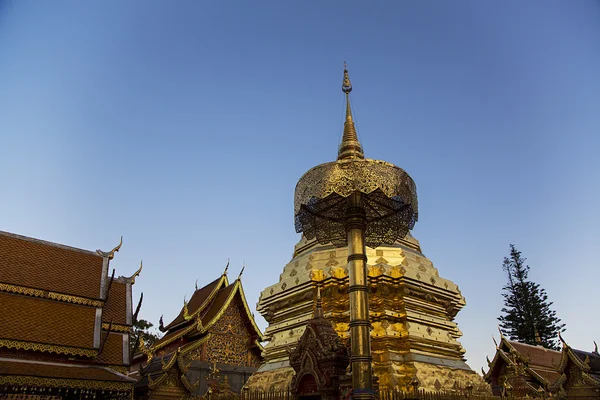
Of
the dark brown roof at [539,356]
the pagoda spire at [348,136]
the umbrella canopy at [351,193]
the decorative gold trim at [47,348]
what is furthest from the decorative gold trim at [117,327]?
the dark brown roof at [539,356]

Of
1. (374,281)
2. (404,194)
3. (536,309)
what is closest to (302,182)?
(404,194)

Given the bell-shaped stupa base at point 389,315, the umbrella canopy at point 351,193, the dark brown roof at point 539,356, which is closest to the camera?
the umbrella canopy at point 351,193

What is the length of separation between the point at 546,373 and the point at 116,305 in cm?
1365

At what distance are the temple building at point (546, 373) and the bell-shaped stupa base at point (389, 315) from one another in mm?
928

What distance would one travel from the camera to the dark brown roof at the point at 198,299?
17672 mm

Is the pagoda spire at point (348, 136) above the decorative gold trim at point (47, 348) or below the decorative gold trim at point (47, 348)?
above

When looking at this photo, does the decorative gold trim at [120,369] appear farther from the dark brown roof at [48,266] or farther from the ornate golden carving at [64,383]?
the dark brown roof at [48,266]

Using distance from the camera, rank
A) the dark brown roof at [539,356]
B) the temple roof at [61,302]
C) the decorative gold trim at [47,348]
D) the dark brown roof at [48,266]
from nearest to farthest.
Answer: the decorative gold trim at [47,348] < the temple roof at [61,302] < the dark brown roof at [48,266] < the dark brown roof at [539,356]

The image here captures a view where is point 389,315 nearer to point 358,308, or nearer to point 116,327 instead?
point 358,308

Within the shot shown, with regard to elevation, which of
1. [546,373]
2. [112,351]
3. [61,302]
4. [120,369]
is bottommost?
[546,373]

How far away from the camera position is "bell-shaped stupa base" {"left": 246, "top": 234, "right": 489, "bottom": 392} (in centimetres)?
1021

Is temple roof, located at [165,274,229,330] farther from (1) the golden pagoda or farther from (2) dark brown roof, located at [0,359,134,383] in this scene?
(2) dark brown roof, located at [0,359,134,383]

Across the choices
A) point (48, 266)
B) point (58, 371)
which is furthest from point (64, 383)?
point (48, 266)

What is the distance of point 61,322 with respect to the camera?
11664 mm
